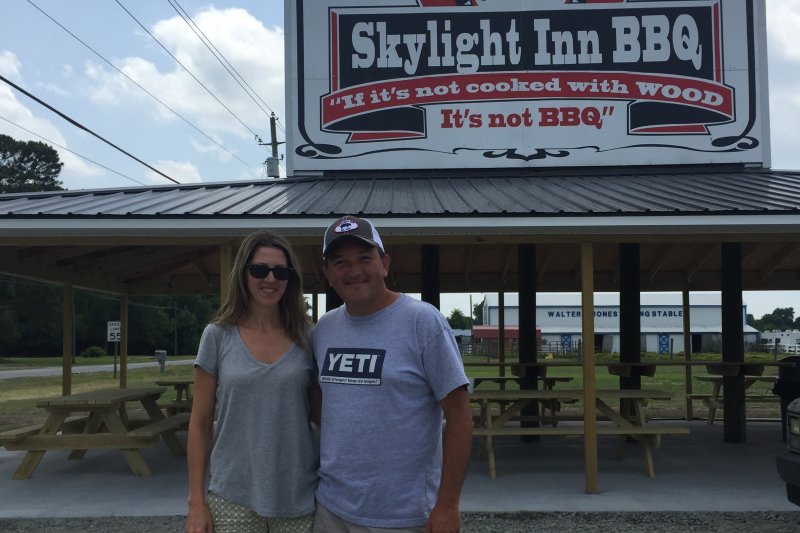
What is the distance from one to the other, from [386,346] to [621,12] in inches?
326

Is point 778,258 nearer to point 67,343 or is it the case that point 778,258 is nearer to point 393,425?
point 67,343

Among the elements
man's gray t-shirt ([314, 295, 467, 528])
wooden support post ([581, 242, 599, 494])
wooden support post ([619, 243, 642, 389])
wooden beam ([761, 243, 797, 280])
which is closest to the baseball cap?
man's gray t-shirt ([314, 295, 467, 528])

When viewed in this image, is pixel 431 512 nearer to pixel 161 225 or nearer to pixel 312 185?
pixel 161 225

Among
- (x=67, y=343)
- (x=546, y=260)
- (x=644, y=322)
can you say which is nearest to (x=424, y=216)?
(x=546, y=260)

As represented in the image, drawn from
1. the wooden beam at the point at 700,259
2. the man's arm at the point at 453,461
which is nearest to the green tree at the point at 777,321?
the wooden beam at the point at 700,259

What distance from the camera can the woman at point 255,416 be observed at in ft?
8.04

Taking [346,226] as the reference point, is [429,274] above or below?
above

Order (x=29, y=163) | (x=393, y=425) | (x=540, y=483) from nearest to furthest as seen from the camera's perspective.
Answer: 1. (x=393, y=425)
2. (x=540, y=483)
3. (x=29, y=163)

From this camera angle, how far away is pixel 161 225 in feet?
20.6

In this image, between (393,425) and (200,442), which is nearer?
(393,425)

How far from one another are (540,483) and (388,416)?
16.8ft

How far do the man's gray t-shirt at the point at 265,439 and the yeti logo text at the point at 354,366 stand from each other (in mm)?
127

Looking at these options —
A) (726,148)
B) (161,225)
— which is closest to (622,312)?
(726,148)

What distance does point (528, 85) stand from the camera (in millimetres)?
9438
